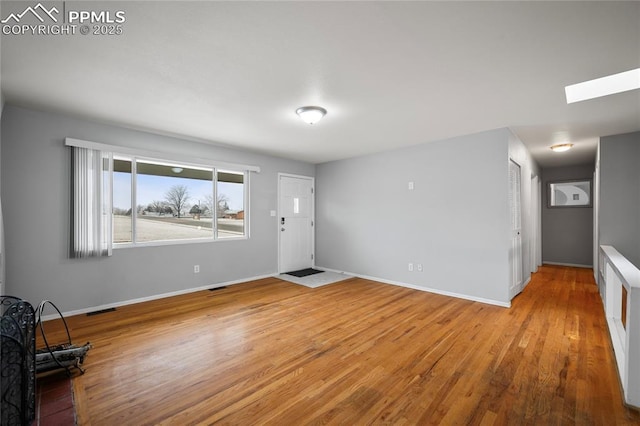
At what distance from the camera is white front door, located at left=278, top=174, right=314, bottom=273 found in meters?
5.81

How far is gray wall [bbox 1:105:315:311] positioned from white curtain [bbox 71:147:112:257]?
0.12 meters

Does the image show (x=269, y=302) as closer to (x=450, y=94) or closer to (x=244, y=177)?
(x=244, y=177)

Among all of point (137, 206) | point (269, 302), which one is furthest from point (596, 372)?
point (137, 206)

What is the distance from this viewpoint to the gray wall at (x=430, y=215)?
386cm

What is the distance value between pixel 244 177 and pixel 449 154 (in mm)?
3556

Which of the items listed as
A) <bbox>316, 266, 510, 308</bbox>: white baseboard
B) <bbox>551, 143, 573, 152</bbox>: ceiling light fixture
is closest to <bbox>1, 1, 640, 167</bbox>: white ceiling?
<bbox>551, 143, 573, 152</bbox>: ceiling light fixture

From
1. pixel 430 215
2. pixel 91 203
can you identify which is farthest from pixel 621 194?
pixel 91 203

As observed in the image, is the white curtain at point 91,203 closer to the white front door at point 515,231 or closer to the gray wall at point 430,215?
the gray wall at point 430,215

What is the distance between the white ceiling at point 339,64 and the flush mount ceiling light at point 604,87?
12 cm

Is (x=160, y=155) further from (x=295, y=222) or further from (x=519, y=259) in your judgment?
(x=519, y=259)

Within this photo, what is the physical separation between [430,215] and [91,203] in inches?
188

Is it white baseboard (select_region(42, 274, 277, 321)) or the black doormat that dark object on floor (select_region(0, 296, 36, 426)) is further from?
the black doormat

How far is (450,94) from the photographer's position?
108 inches

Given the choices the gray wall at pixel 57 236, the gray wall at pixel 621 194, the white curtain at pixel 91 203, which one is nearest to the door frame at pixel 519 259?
the gray wall at pixel 621 194
